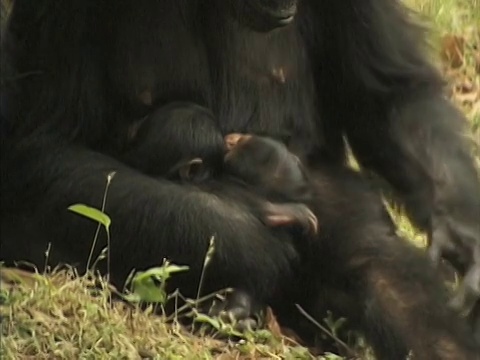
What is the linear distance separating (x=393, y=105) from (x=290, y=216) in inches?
21.1

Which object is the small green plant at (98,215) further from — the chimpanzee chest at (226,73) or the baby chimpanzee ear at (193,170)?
the chimpanzee chest at (226,73)

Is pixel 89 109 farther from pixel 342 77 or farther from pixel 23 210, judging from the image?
pixel 342 77

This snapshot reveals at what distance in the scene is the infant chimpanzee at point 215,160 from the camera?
3465mm

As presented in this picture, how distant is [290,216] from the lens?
346cm

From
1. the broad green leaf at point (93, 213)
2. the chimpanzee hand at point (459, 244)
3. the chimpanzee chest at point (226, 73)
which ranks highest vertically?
the chimpanzee chest at point (226, 73)

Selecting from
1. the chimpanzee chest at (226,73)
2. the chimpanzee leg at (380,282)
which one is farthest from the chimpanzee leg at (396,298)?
the chimpanzee chest at (226,73)

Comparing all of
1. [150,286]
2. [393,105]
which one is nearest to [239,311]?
[150,286]

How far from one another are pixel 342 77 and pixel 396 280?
0.64 metres

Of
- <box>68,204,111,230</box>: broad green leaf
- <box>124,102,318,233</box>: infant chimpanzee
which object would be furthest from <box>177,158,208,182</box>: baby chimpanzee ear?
<box>68,204,111,230</box>: broad green leaf

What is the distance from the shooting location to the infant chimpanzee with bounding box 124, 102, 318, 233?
3.46 m

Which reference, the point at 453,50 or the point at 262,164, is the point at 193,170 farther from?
the point at 453,50

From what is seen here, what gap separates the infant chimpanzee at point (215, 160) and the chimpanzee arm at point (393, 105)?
375mm

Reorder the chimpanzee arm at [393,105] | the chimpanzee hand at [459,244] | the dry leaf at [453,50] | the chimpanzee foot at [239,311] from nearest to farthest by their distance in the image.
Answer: the chimpanzee foot at [239,311] < the chimpanzee hand at [459,244] < the chimpanzee arm at [393,105] < the dry leaf at [453,50]

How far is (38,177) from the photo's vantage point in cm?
347
